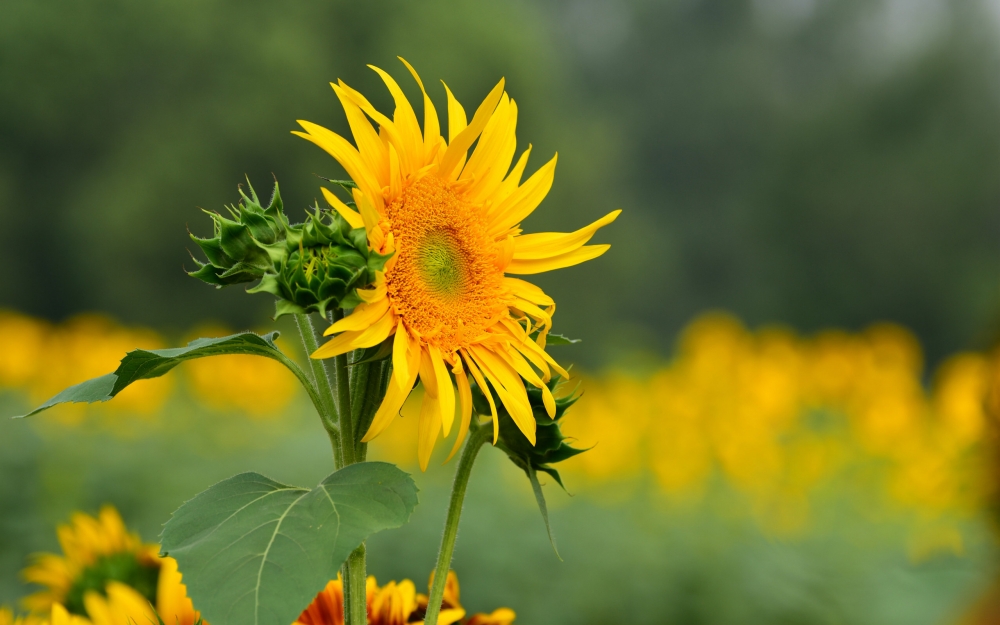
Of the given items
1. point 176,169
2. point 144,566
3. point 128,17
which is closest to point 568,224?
point 176,169

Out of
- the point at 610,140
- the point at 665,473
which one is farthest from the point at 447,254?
the point at 610,140

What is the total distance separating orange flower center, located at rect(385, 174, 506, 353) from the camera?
0.70 m

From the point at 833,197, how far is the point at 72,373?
17.3 metres

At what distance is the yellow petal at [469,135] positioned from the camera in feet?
2.35

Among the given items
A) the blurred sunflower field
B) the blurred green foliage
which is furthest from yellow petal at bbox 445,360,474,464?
the blurred green foliage

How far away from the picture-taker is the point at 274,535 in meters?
0.58

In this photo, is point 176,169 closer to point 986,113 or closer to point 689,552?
point 689,552

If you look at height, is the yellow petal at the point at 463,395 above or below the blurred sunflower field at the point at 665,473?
below

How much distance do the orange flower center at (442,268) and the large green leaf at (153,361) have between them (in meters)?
0.10

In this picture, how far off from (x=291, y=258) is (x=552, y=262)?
0.22 metres

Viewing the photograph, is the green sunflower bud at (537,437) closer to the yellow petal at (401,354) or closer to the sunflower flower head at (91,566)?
the yellow petal at (401,354)

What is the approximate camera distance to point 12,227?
12406mm

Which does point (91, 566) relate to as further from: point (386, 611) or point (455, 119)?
point (455, 119)

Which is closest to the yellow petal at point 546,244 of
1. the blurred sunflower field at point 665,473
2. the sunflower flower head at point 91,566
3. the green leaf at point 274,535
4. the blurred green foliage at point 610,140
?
the green leaf at point 274,535
